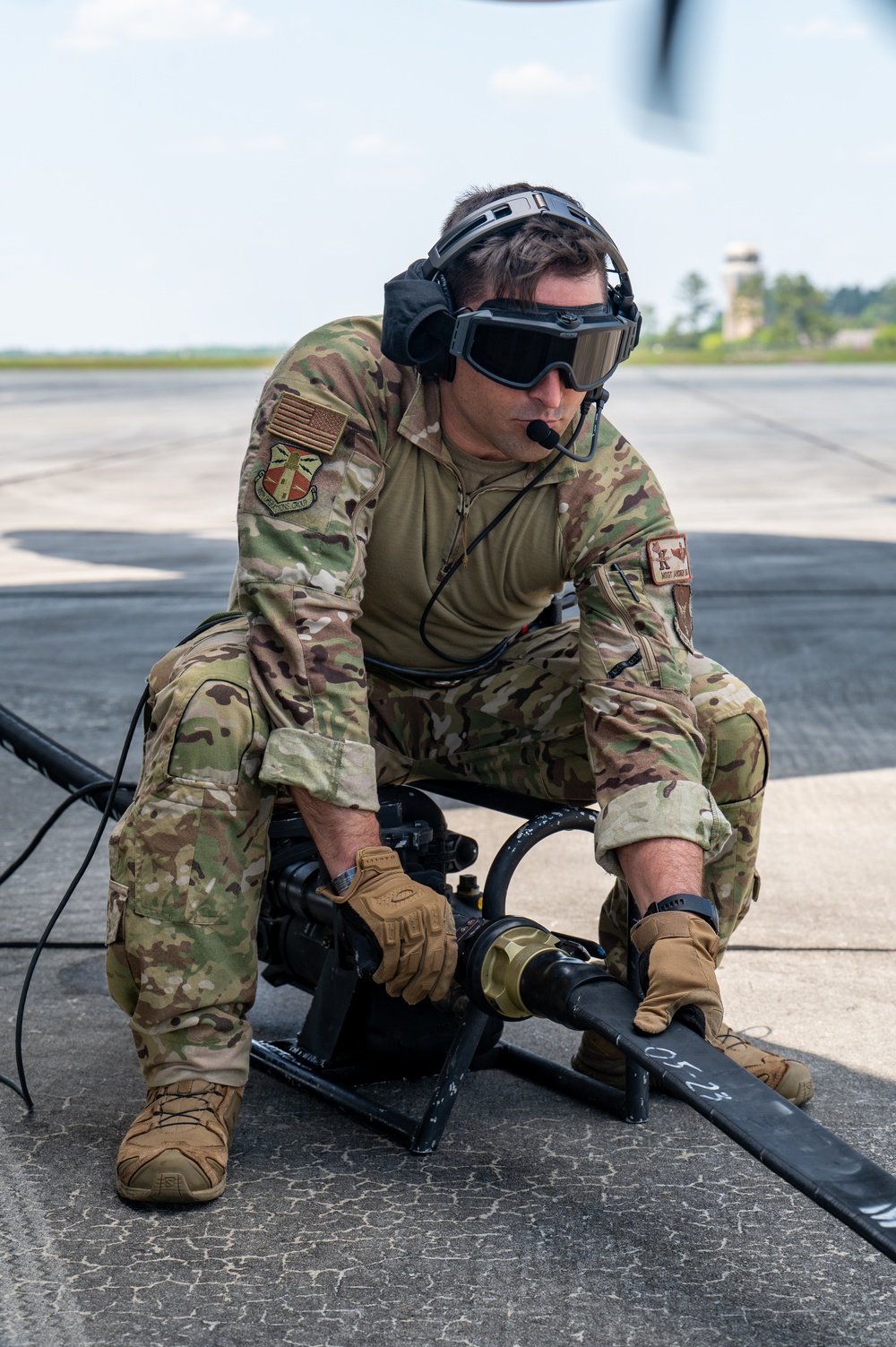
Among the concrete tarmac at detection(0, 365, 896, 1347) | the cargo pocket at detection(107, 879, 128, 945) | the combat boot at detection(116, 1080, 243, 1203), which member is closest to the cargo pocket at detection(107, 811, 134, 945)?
the cargo pocket at detection(107, 879, 128, 945)

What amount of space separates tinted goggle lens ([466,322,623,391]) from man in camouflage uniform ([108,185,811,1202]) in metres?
0.04

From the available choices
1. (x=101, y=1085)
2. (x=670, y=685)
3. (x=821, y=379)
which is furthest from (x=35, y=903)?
(x=821, y=379)

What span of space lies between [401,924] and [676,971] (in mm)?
414

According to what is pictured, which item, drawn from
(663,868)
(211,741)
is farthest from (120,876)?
(663,868)

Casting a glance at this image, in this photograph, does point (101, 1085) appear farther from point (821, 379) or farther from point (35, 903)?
point (821, 379)

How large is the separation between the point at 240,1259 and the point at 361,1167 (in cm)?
33

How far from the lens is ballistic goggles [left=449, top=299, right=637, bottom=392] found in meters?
2.39

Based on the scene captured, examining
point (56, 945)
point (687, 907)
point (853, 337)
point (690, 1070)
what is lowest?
point (853, 337)

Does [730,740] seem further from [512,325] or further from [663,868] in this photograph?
[512,325]

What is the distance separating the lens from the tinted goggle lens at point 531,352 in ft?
7.86

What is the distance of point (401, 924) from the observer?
88.4 inches

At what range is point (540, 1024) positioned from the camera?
10.0 ft

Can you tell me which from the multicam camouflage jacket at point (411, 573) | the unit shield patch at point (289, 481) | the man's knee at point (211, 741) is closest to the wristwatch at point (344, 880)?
the multicam camouflage jacket at point (411, 573)

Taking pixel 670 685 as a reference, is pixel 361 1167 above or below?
below
